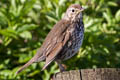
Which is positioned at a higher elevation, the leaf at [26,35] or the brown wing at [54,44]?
the leaf at [26,35]

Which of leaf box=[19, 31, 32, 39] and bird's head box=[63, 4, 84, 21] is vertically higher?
bird's head box=[63, 4, 84, 21]

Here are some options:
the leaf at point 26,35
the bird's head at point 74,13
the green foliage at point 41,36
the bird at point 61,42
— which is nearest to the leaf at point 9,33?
the green foliage at point 41,36

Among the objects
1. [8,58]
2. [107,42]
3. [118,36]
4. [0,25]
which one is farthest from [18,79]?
[118,36]

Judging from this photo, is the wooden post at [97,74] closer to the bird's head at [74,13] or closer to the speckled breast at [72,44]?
the speckled breast at [72,44]

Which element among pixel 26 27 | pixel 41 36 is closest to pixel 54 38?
pixel 26 27

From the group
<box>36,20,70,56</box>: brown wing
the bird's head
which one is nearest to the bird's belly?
<box>36,20,70,56</box>: brown wing

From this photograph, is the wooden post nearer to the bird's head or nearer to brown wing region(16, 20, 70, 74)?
brown wing region(16, 20, 70, 74)

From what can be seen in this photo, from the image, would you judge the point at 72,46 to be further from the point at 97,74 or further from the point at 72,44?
the point at 97,74

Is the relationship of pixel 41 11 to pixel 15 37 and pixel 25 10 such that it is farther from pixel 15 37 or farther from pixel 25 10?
pixel 15 37
